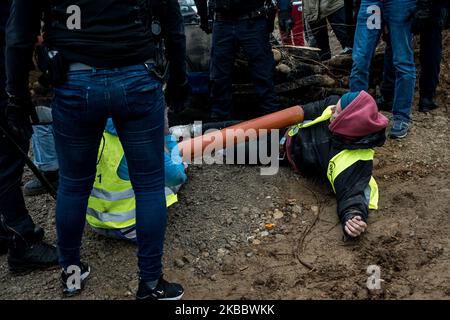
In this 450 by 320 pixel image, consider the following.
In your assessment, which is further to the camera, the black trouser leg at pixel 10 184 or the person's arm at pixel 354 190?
the person's arm at pixel 354 190

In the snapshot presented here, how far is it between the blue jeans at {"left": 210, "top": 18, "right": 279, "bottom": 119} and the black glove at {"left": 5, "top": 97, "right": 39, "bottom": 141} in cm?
230

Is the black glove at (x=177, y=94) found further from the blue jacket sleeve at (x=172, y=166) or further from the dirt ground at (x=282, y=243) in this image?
the dirt ground at (x=282, y=243)

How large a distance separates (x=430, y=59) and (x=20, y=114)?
12.0 ft

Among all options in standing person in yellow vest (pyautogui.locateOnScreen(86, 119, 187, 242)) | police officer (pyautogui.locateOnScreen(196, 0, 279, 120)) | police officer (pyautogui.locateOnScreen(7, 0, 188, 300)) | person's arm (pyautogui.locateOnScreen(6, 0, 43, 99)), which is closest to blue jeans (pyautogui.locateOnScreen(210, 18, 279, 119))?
police officer (pyautogui.locateOnScreen(196, 0, 279, 120))

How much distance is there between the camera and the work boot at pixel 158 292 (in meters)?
2.55

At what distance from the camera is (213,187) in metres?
3.91

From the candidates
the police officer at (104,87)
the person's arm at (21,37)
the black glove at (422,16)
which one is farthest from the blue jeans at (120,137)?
the black glove at (422,16)

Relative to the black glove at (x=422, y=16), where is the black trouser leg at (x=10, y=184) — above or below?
below

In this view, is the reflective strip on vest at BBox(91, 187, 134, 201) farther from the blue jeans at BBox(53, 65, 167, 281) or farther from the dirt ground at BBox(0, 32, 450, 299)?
the blue jeans at BBox(53, 65, 167, 281)

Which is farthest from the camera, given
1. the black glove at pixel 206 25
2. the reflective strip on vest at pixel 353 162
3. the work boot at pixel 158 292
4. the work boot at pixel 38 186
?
the black glove at pixel 206 25

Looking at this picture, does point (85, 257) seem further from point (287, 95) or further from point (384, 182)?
point (287, 95)

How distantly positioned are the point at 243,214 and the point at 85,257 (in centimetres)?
107

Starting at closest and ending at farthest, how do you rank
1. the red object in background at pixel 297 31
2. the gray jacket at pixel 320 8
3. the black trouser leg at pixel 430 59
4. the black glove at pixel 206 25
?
the black trouser leg at pixel 430 59
the black glove at pixel 206 25
the gray jacket at pixel 320 8
the red object in background at pixel 297 31

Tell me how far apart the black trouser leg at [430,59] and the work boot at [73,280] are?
11.5ft
